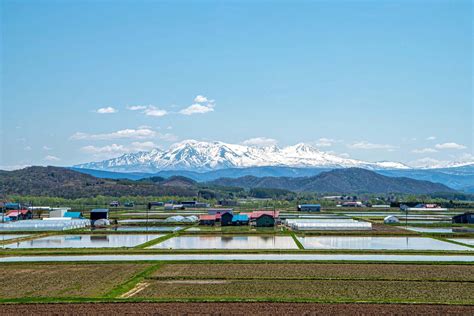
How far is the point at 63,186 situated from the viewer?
11269cm

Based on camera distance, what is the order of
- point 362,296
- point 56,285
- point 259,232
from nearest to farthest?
point 362,296
point 56,285
point 259,232

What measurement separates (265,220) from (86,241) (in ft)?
50.9

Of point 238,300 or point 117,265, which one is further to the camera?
point 117,265

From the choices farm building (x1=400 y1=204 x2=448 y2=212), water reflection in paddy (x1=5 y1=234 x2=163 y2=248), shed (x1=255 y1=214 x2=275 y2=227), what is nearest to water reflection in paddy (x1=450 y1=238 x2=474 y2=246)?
shed (x1=255 y1=214 x2=275 y2=227)

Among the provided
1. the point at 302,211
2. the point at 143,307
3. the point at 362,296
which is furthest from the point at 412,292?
the point at 302,211

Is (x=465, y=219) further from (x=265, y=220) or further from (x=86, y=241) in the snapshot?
(x=86, y=241)

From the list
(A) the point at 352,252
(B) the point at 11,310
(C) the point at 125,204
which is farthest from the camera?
(C) the point at 125,204

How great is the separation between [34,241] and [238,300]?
2241 centimetres

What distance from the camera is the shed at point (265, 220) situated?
4359cm

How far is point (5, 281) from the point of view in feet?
64.3

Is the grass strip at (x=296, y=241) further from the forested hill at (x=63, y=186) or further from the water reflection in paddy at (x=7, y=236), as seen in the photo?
the forested hill at (x=63, y=186)

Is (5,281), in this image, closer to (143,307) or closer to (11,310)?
(11,310)

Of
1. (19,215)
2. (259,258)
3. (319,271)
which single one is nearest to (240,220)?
(259,258)

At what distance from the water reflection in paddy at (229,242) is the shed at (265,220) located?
322 inches
